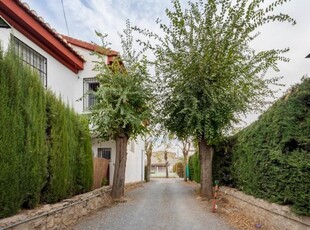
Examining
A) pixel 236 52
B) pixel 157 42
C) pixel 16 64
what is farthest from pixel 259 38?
pixel 16 64

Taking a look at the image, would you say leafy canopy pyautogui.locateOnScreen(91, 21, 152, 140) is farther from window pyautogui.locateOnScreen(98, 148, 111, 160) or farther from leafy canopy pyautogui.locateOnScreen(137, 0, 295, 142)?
window pyautogui.locateOnScreen(98, 148, 111, 160)

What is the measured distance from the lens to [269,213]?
6.95 m

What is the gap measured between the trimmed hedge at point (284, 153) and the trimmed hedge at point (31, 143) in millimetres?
5451

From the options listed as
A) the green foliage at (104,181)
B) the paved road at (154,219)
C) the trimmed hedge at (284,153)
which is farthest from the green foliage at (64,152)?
the trimmed hedge at (284,153)

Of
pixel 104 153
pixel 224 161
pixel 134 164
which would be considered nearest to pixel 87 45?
pixel 104 153

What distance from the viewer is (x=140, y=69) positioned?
13336 millimetres

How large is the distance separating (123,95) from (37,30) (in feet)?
13.7

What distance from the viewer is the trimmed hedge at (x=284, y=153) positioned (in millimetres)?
5547

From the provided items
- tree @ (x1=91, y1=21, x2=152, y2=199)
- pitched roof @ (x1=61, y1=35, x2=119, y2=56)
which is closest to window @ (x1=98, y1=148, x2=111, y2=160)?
tree @ (x1=91, y1=21, x2=152, y2=199)

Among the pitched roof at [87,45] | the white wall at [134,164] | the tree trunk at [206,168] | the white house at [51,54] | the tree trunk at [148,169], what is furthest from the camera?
the tree trunk at [148,169]

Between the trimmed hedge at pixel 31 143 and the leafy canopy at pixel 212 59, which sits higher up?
the leafy canopy at pixel 212 59

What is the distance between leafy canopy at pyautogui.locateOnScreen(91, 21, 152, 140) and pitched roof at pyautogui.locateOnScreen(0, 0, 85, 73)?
167 cm

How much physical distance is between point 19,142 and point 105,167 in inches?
393

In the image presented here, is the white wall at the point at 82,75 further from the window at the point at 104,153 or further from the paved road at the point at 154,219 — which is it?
the paved road at the point at 154,219
